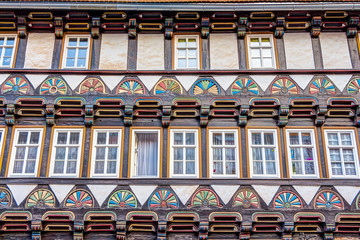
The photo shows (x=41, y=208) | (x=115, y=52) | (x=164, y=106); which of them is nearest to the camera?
(x=41, y=208)

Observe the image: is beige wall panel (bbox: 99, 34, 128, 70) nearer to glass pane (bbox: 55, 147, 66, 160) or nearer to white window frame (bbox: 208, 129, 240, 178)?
glass pane (bbox: 55, 147, 66, 160)

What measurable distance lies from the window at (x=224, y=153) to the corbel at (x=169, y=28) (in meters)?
3.29

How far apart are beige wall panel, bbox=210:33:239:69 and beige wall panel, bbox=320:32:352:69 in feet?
8.64

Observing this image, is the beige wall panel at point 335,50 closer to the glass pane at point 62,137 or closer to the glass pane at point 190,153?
the glass pane at point 190,153

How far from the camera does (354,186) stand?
501 inches

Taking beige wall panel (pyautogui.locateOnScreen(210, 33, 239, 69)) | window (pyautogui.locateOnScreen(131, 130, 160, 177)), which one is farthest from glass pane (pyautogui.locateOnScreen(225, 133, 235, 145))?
beige wall panel (pyautogui.locateOnScreen(210, 33, 239, 69))

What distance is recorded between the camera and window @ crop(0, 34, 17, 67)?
1430 centimetres

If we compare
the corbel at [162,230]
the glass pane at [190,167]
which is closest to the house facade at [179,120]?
the corbel at [162,230]

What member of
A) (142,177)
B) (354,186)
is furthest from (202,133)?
(354,186)

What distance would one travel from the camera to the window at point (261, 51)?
46.9 feet

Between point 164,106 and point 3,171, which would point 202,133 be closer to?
point 164,106

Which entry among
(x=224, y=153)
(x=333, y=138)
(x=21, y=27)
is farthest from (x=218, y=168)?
(x=21, y=27)

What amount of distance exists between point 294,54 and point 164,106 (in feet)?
14.0

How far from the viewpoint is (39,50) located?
47.3 feet
